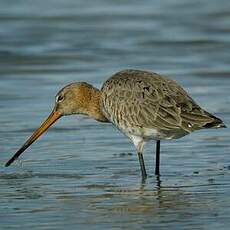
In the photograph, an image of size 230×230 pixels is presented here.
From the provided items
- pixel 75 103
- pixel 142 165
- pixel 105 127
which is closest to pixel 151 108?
pixel 142 165

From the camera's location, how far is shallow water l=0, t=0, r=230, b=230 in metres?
8.90

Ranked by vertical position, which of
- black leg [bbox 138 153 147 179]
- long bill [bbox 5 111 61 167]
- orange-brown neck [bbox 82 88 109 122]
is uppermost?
orange-brown neck [bbox 82 88 109 122]

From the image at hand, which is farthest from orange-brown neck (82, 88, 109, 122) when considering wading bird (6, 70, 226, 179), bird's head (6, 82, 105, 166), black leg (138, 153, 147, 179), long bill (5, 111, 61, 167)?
black leg (138, 153, 147, 179)

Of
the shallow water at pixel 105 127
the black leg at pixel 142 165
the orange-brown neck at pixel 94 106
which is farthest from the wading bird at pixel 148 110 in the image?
the shallow water at pixel 105 127

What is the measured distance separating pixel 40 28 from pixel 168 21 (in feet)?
8.52

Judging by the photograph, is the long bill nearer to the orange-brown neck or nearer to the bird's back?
the orange-brown neck

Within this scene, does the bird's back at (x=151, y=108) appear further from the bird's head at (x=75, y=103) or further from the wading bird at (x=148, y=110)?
the bird's head at (x=75, y=103)

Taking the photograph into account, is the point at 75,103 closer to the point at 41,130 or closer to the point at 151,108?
the point at 41,130

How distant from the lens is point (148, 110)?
10586mm

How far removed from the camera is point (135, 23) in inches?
842

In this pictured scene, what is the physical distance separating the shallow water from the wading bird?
1.18 feet

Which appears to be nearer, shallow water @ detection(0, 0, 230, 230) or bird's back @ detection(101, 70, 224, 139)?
shallow water @ detection(0, 0, 230, 230)

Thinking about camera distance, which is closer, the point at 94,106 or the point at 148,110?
the point at 148,110

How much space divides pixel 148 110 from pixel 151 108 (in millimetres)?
36
